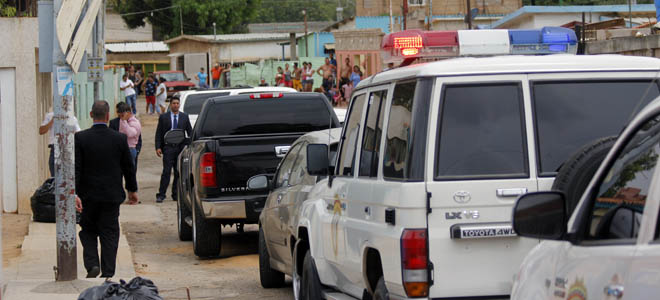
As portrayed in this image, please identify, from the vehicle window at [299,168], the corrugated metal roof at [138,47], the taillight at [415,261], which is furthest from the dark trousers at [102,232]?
the corrugated metal roof at [138,47]

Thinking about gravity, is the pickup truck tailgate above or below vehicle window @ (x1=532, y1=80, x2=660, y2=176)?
below

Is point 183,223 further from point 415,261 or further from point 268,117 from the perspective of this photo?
point 415,261

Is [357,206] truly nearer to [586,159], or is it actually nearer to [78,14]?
[586,159]

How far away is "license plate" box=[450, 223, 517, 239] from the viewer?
5367 millimetres

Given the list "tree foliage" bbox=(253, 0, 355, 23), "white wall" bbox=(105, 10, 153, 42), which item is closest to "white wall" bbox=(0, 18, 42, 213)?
"white wall" bbox=(105, 10, 153, 42)

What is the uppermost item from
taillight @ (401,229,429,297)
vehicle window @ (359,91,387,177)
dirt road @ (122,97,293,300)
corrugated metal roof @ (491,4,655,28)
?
corrugated metal roof @ (491,4,655,28)

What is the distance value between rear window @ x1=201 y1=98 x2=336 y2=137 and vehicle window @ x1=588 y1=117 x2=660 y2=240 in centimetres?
886

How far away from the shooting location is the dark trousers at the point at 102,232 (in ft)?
33.0

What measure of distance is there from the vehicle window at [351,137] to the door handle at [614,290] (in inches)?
136

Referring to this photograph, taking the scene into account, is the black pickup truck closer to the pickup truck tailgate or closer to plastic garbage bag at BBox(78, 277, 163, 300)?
the pickup truck tailgate

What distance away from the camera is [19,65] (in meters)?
17.0

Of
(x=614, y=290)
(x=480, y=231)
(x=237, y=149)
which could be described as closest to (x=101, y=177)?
→ (x=237, y=149)

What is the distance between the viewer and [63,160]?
31.4 ft

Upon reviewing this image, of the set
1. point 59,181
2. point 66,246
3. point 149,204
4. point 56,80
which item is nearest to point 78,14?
point 56,80
